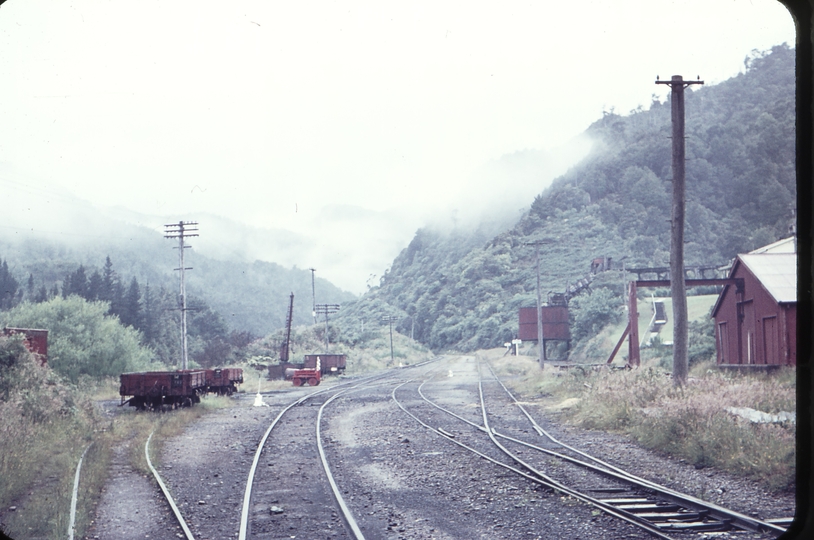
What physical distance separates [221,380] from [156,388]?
23.7 feet

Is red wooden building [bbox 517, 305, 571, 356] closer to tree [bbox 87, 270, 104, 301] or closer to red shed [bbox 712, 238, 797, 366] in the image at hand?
red shed [bbox 712, 238, 797, 366]

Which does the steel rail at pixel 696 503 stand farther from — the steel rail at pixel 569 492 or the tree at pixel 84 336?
the tree at pixel 84 336

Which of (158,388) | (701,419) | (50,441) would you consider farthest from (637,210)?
(50,441)

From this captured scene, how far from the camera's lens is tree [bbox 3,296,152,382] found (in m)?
36.5

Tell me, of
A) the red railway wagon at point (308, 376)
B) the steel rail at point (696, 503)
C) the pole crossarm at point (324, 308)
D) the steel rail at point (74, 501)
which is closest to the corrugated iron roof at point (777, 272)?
the steel rail at point (696, 503)

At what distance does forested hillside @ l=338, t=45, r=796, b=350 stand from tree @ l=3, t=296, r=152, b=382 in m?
36.6

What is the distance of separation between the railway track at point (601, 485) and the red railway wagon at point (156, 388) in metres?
9.34

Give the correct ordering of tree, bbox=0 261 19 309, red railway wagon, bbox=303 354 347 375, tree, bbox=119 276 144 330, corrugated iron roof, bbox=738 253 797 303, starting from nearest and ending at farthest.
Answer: corrugated iron roof, bbox=738 253 797 303 → red railway wagon, bbox=303 354 347 375 → tree, bbox=119 276 144 330 → tree, bbox=0 261 19 309

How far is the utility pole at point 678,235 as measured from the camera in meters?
15.6

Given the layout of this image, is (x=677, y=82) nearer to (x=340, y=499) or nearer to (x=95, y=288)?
(x=340, y=499)

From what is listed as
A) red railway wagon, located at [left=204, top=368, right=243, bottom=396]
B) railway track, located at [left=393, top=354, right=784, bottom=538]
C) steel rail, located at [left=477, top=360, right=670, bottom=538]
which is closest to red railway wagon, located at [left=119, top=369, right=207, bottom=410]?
red railway wagon, located at [left=204, top=368, right=243, bottom=396]

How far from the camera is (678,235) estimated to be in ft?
52.0

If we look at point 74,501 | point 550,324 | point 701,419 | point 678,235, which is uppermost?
point 678,235

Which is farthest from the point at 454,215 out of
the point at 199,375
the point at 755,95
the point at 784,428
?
the point at 784,428
